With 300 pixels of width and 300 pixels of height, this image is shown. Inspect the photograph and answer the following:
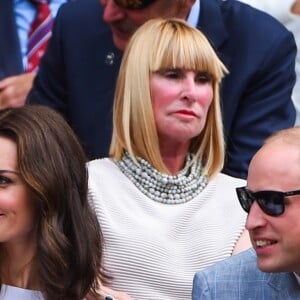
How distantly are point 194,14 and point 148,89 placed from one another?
2.45 ft

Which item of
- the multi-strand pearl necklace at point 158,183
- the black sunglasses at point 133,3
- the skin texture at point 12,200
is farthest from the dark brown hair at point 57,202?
the black sunglasses at point 133,3

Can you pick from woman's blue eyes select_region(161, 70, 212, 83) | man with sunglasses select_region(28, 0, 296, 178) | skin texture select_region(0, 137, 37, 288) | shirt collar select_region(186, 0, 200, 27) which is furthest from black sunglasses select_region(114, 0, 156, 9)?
skin texture select_region(0, 137, 37, 288)

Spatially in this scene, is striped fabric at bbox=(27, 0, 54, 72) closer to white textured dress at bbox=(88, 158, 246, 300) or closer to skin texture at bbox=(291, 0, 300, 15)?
skin texture at bbox=(291, 0, 300, 15)

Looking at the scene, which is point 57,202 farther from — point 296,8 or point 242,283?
point 296,8

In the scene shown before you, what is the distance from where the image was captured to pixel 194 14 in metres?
4.45

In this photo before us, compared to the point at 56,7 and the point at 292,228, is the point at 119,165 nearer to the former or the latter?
the point at 292,228

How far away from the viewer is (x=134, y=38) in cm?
390

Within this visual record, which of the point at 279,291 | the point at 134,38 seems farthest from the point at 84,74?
the point at 279,291

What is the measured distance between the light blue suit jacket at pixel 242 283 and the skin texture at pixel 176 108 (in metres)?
0.71

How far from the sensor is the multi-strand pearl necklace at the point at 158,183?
3713 mm

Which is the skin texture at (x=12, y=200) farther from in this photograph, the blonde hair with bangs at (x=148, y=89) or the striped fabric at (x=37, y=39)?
the striped fabric at (x=37, y=39)

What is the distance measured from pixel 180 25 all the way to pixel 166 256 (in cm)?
81

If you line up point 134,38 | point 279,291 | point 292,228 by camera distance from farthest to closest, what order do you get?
1. point 134,38
2. point 279,291
3. point 292,228

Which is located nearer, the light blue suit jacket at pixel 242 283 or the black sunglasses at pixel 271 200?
the black sunglasses at pixel 271 200
